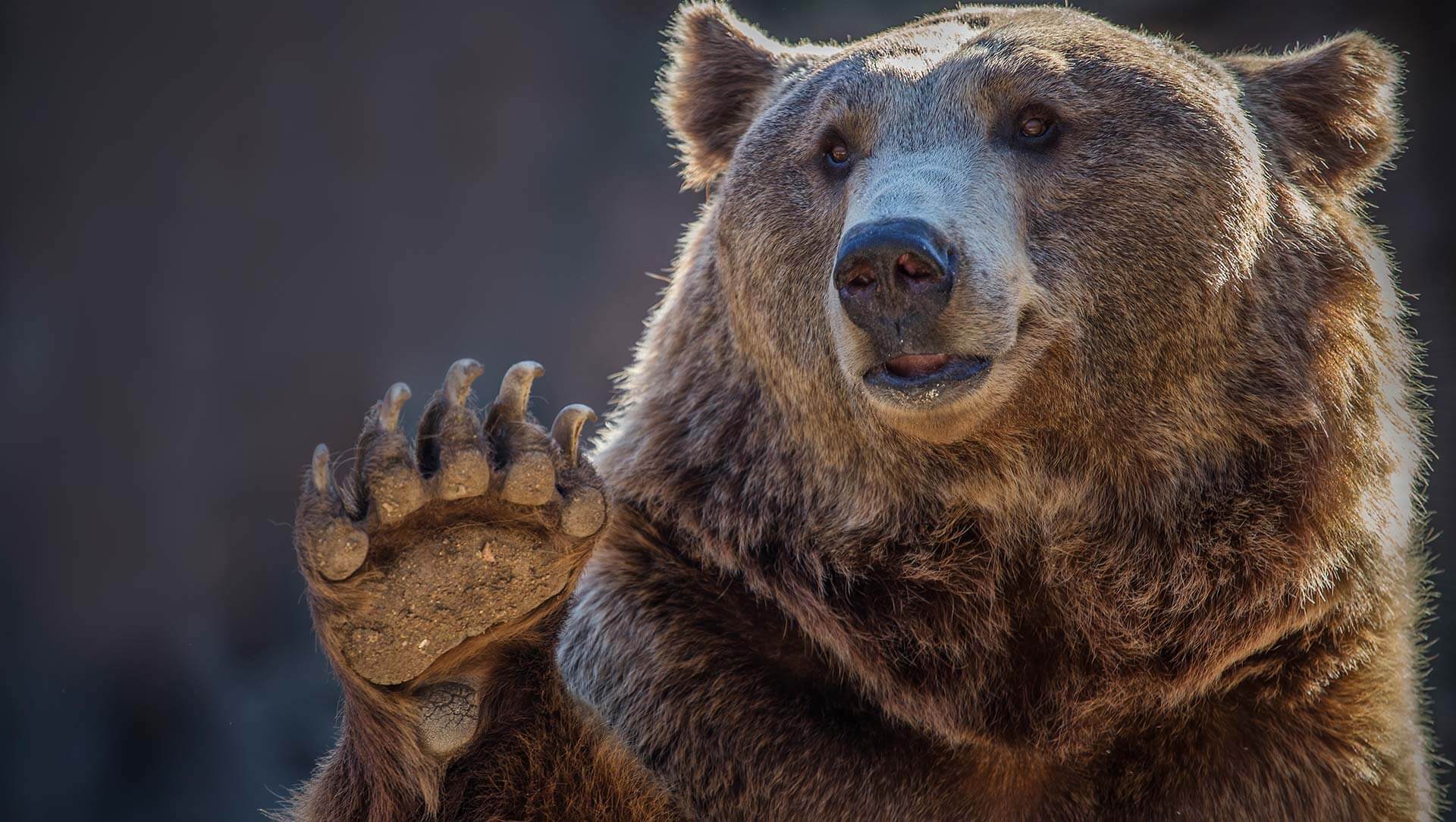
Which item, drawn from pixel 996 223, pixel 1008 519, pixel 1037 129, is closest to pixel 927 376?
pixel 996 223

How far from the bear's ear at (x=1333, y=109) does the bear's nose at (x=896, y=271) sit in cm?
126

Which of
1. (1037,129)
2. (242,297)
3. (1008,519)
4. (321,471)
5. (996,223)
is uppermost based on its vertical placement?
(1037,129)

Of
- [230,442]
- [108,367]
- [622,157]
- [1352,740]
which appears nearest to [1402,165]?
[622,157]

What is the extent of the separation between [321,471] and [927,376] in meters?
1.15

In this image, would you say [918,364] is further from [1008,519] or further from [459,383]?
[459,383]

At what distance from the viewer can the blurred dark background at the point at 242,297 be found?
21.0ft

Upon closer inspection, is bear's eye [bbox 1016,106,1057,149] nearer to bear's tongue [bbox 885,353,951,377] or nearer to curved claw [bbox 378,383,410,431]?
bear's tongue [bbox 885,353,951,377]

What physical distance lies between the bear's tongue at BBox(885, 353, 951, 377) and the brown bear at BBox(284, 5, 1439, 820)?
0.01 metres

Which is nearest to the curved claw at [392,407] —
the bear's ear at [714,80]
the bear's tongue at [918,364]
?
the bear's tongue at [918,364]

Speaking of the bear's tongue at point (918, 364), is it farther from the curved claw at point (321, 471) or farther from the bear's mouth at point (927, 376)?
the curved claw at point (321, 471)

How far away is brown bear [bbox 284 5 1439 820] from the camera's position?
284 centimetres

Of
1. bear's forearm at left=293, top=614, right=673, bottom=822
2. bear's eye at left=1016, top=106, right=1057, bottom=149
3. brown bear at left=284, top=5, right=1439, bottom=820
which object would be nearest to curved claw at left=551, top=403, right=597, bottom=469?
brown bear at left=284, top=5, right=1439, bottom=820

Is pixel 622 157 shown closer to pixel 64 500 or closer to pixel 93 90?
pixel 93 90

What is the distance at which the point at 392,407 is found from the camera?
2363 millimetres
